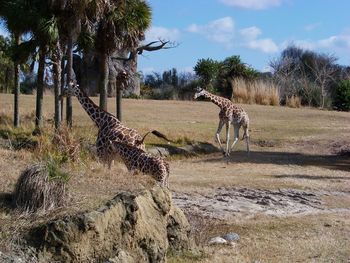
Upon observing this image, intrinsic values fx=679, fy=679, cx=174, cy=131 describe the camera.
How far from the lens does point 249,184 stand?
18.6 meters

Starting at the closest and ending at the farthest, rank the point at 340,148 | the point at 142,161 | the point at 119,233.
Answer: the point at 119,233, the point at 142,161, the point at 340,148

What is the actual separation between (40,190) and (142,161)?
6.52 metres

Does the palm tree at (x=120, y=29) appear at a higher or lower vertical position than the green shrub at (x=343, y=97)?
higher

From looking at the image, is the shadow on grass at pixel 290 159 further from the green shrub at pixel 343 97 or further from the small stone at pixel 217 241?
the green shrub at pixel 343 97

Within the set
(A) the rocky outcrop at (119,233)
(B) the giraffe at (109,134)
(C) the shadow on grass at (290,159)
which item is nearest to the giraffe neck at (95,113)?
(B) the giraffe at (109,134)

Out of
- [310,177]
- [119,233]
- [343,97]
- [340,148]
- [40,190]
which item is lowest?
[310,177]

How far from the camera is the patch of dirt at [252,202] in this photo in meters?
14.1

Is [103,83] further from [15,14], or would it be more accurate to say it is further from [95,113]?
[95,113]

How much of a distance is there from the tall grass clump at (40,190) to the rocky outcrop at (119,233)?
63 cm

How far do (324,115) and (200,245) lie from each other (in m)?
32.0

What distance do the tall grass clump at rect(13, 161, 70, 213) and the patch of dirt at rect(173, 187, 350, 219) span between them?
5318 millimetres

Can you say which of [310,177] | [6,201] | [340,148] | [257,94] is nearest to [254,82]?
[257,94]

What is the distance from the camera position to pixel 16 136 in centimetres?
2508

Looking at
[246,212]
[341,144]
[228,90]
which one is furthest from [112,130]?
[228,90]
